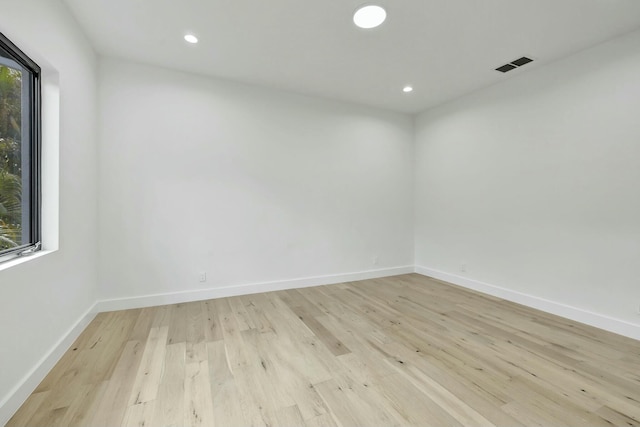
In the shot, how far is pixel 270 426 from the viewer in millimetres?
1384

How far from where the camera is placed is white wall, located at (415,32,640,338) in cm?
248

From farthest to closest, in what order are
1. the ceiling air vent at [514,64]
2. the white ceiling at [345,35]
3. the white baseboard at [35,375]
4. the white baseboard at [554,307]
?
1. the ceiling air vent at [514,64]
2. the white baseboard at [554,307]
3. the white ceiling at [345,35]
4. the white baseboard at [35,375]

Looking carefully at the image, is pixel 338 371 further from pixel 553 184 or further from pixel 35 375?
pixel 553 184

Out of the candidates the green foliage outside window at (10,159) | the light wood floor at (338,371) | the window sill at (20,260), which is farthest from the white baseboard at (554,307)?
the green foliage outside window at (10,159)

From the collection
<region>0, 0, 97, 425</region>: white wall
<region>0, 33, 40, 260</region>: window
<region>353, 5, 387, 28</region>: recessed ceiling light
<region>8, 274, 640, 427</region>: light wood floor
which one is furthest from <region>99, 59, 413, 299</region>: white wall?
<region>353, 5, 387, 28</region>: recessed ceiling light

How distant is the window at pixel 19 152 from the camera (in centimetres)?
158

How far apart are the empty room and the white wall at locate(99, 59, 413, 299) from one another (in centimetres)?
3

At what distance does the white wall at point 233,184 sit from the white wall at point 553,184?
105 cm

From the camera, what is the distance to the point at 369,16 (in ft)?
7.23

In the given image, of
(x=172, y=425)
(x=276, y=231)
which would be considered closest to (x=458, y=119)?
(x=276, y=231)

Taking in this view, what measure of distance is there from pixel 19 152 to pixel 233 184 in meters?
1.87

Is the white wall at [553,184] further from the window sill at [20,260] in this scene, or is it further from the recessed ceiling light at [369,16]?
the window sill at [20,260]

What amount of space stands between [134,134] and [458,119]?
4261 millimetres

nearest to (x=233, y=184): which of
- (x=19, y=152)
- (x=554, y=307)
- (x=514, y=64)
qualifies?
(x=19, y=152)
